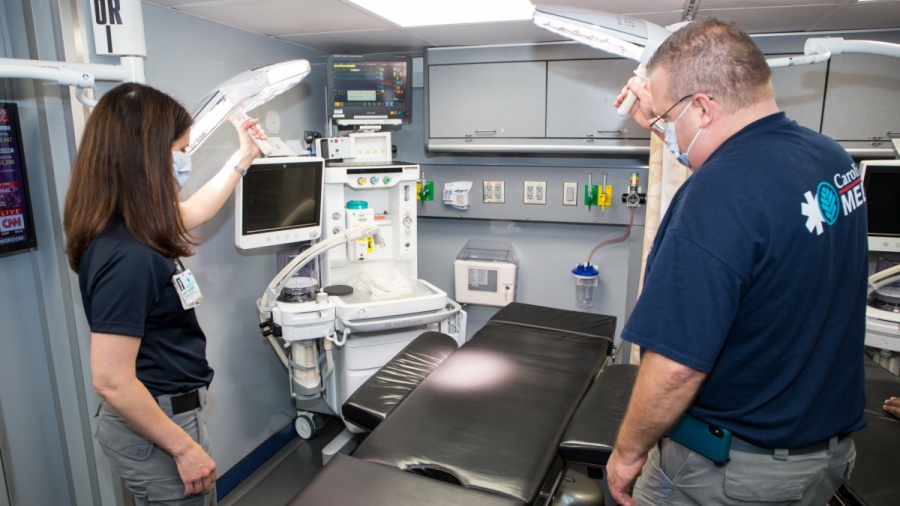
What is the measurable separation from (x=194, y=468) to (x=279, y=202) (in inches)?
55.2

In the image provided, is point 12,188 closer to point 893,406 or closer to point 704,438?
point 704,438

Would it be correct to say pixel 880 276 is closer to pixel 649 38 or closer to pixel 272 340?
pixel 649 38

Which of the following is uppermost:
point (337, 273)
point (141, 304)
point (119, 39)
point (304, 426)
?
point (119, 39)

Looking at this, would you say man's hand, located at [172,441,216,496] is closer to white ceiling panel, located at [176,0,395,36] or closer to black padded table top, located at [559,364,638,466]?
→ black padded table top, located at [559,364,638,466]

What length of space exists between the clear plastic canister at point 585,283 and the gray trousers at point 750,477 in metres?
1.98

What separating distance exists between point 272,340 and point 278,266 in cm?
44

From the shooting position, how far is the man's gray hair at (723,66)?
1178 millimetres

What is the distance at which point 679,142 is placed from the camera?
1.35 meters

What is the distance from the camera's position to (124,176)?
52.8 inches

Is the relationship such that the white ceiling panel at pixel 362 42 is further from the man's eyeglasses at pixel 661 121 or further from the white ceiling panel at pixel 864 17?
the white ceiling panel at pixel 864 17

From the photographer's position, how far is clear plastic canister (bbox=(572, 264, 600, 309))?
3.31 meters

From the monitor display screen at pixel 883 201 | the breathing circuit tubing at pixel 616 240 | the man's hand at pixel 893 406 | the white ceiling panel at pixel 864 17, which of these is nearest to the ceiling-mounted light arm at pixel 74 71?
the breathing circuit tubing at pixel 616 240

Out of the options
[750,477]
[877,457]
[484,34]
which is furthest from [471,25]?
[877,457]

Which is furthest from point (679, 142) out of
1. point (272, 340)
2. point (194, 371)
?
point (272, 340)
